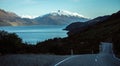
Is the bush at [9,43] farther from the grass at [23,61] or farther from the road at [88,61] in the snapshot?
the grass at [23,61]

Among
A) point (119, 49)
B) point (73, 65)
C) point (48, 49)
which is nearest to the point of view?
point (73, 65)

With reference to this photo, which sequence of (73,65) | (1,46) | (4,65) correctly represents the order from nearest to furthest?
(4,65)
(73,65)
(1,46)

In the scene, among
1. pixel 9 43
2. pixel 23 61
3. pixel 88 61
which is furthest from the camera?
pixel 9 43

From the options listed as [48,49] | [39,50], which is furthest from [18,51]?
[48,49]

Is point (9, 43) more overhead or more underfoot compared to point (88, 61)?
more overhead

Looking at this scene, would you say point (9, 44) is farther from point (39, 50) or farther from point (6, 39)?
point (39, 50)

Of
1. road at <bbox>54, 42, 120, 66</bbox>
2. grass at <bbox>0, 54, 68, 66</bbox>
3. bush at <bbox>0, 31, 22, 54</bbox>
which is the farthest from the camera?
bush at <bbox>0, 31, 22, 54</bbox>

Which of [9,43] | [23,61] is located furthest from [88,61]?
[9,43]

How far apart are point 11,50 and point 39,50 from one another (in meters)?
9.41

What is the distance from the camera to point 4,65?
1582cm

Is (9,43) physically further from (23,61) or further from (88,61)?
(23,61)

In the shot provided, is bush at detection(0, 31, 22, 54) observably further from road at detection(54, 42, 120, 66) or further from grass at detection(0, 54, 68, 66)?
grass at detection(0, 54, 68, 66)

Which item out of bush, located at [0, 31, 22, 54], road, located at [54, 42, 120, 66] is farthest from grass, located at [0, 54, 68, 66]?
bush, located at [0, 31, 22, 54]

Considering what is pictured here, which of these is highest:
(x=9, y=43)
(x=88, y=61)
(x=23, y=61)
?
(x=9, y=43)
